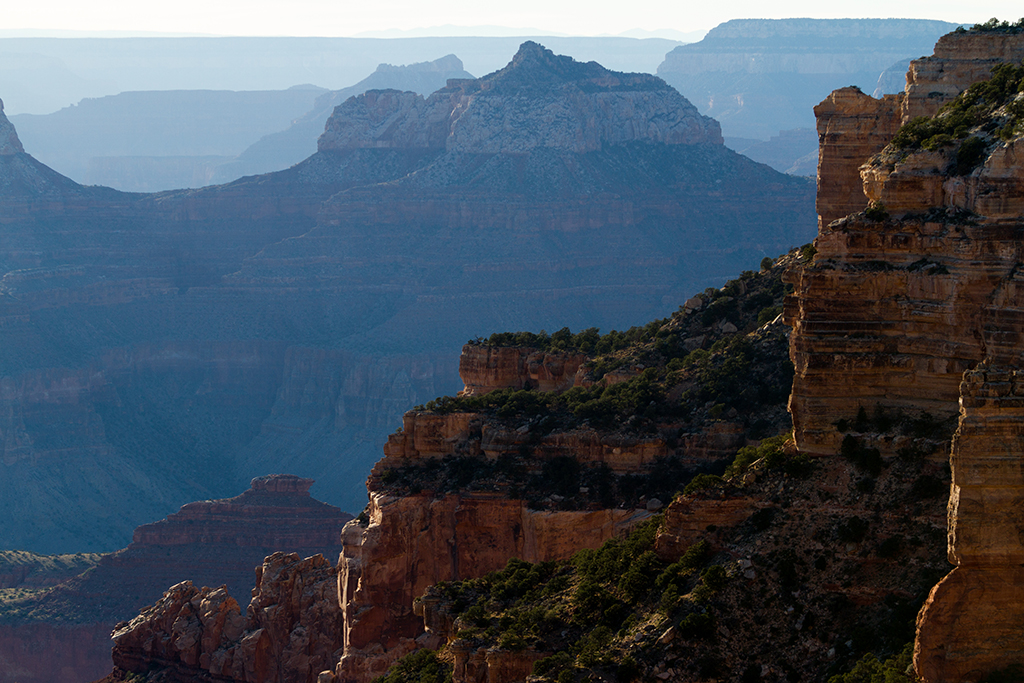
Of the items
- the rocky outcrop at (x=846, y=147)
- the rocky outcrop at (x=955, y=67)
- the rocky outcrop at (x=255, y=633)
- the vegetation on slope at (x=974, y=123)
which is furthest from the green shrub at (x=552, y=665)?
the rocky outcrop at (x=255, y=633)

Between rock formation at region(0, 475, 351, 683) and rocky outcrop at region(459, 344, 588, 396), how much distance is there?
38433 mm

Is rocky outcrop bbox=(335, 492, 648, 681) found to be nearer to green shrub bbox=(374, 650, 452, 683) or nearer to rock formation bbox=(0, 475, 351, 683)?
green shrub bbox=(374, 650, 452, 683)

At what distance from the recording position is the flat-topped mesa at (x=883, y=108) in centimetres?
5319

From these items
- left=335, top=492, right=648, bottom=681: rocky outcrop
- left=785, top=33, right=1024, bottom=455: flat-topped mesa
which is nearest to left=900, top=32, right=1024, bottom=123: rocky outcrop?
left=785, top=33, right=1024, bottom=455: flat-topped mesa

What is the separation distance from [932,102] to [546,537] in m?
19.4

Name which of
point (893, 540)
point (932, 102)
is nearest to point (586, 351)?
point (932, 102)

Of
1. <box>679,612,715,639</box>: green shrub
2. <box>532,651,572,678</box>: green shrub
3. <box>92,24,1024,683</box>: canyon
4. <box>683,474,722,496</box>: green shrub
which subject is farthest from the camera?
<box>683,474,722,496</box>: green shrub

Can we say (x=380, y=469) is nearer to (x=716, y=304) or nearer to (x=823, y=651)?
(x=716, y=304)

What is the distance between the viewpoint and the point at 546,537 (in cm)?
6038

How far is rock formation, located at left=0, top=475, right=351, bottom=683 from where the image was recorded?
107188 millimetres

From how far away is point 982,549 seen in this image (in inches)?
1168

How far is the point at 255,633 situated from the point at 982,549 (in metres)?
52.1

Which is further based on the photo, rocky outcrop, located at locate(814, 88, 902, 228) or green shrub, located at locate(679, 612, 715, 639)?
rocky outcrop, located at locate(814, 88, 902, 228)

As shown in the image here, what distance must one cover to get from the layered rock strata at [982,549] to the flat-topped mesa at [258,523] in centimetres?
8693
